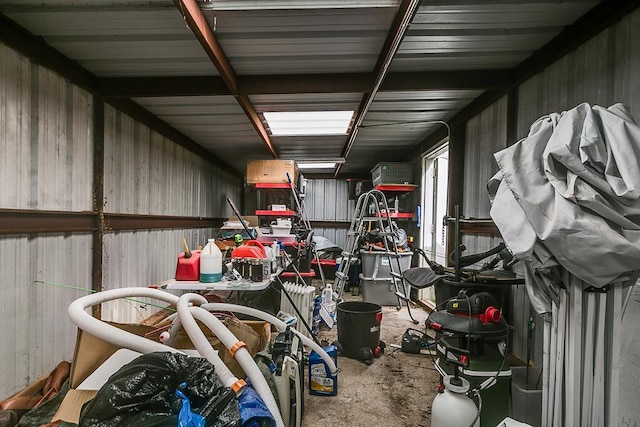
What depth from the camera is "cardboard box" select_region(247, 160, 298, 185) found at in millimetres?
4969

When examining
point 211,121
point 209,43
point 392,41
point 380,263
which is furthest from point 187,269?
point 380,263

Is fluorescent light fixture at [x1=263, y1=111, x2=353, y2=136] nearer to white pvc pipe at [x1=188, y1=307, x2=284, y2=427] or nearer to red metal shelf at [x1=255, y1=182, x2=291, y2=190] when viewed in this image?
red metal shelf at [x1=255, y1=182, x2=291, y2=190]

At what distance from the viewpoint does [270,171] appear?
5004 millimetres

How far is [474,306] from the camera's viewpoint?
1.68 metres

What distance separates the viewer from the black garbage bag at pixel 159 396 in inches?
44.3

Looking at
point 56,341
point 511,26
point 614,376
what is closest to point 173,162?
point 56,341

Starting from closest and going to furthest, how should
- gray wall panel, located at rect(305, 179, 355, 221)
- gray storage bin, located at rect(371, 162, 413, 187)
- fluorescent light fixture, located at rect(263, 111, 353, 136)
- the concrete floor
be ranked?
the concrete floor, fluorescent light fixture, located at rect(263, 111, 353, 136), gray storage bin, located at rect(371, 162, 413, 187), gray wall panel, located at rect(305, 179, 355, 221)

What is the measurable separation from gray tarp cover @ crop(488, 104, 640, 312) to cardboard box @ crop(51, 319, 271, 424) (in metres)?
1.69

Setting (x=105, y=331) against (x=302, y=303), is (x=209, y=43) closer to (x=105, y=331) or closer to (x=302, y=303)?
(x=105, y=331)

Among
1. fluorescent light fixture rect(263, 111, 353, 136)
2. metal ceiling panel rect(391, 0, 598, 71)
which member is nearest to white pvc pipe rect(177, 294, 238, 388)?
metal ceiling panel rect(391, 0, 598, 71)

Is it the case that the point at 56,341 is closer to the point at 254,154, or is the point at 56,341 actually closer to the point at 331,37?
the point at 331,37

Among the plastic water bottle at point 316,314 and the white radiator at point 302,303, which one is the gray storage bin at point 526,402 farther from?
the plastic water bottle at point 316,314

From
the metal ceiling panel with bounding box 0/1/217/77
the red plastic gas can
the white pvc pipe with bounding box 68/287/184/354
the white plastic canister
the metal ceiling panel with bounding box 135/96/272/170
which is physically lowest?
the white plastic canister

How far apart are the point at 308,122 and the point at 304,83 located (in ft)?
3.81
